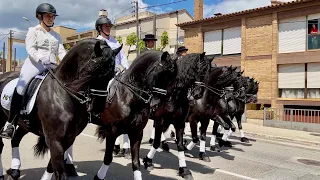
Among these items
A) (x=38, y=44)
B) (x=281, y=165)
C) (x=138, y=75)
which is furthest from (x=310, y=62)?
(x=38, y=44)

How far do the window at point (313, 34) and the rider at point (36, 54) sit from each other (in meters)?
18.6

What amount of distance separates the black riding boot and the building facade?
1782 centimetres

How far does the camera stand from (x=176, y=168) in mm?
6793

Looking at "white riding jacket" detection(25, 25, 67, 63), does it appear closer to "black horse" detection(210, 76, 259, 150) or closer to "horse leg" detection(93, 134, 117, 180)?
"horse leg" detection(93, 134, 117, 180)

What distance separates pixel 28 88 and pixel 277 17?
19609mm

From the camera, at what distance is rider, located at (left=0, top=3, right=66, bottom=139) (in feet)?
13.6

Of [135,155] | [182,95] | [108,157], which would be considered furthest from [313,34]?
[108,157]

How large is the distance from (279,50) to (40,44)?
62.0 feet

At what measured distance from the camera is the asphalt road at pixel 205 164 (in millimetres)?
6188

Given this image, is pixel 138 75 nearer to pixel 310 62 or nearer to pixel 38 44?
pixel 38 44

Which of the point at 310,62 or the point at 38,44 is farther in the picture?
the point at 310,62

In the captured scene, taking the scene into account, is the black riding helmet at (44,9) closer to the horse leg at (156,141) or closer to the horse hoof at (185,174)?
the horse leg at (156,141)

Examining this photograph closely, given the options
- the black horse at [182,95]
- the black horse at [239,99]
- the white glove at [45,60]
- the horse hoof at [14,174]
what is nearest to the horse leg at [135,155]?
the black horse at [182,95]

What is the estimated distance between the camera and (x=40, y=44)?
441 centimetres
